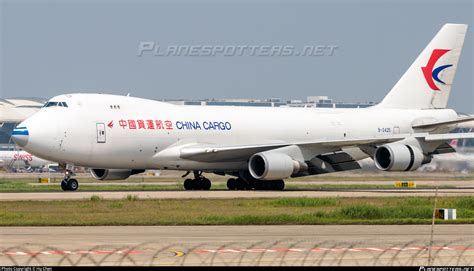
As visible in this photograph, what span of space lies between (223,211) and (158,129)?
16.4 m

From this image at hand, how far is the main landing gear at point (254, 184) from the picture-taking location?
54.0m

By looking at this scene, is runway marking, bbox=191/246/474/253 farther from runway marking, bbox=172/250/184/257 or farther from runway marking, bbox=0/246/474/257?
runway marking, bbox=172/250/184/257

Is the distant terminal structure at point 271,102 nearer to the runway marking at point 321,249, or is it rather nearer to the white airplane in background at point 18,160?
the white airplane in background at point 18,160

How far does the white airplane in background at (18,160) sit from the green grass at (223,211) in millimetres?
83298

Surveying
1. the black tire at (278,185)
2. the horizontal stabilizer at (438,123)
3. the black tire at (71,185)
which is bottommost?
the black tire at (71,185)

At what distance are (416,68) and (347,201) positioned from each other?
22098 millimetres

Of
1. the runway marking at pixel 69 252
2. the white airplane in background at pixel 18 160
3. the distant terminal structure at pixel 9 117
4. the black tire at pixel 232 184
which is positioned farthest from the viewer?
the distant terminal structure at pixel 9 117

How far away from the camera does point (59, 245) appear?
77.2 ft

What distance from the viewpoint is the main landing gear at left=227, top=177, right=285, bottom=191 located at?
5403 centimetres

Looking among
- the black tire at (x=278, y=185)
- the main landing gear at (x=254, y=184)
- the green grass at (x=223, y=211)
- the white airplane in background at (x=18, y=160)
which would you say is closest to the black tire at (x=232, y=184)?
the main landing gear at (x=254, y=184)


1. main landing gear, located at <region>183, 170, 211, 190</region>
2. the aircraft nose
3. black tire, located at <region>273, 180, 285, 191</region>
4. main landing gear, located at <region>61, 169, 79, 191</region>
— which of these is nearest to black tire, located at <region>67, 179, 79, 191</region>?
main landing gear, located at <region>61, 169, 79, 191</region>

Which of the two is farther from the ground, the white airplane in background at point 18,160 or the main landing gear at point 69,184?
the white airplane in background at point 18,160

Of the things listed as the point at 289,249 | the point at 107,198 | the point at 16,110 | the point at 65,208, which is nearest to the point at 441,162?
the point at 107,198

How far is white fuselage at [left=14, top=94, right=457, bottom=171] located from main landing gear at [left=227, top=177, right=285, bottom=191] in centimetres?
116
